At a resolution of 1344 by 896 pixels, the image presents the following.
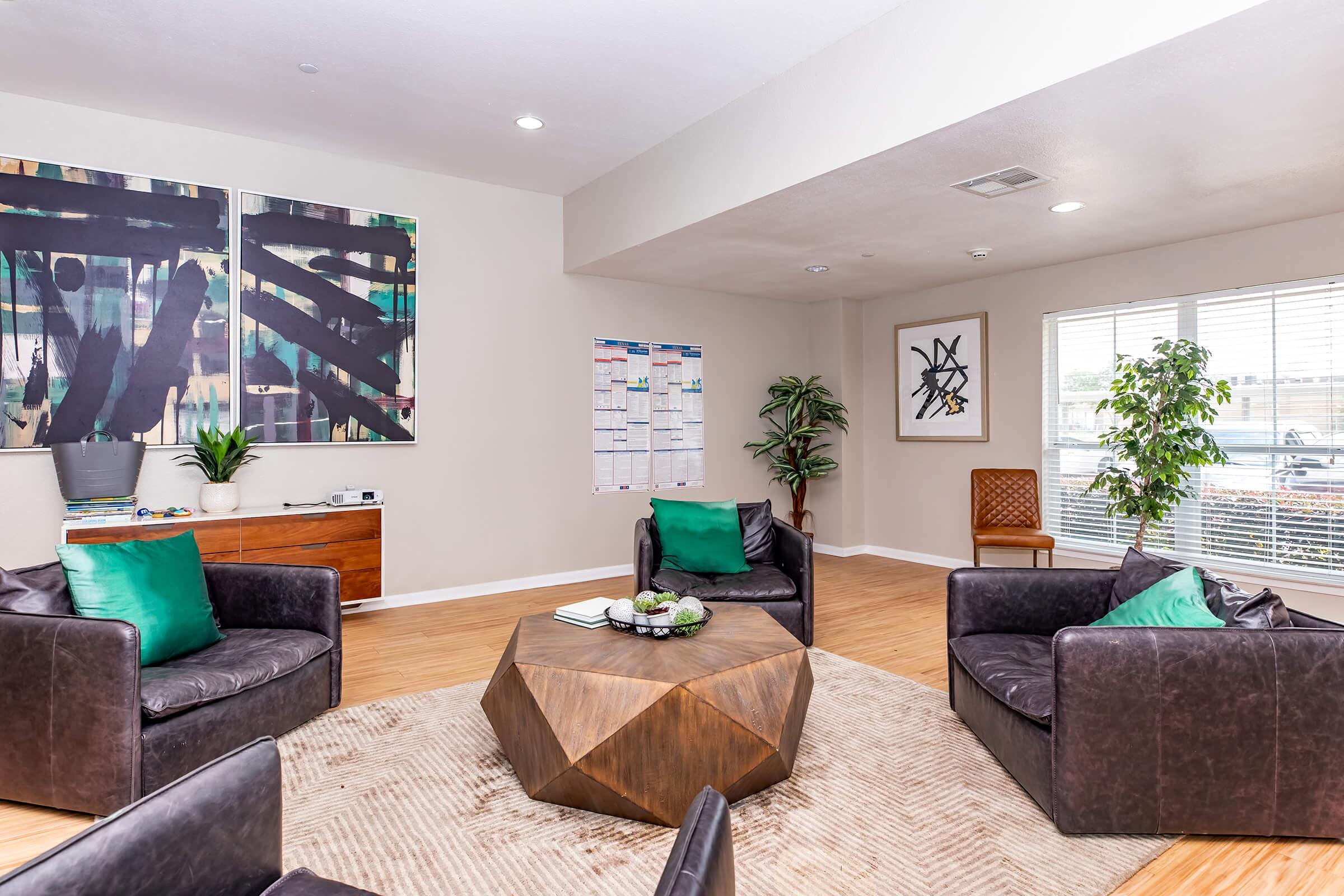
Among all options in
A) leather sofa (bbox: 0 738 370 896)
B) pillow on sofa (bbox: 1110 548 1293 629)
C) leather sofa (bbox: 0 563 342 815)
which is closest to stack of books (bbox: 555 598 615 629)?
leather sofa (bbox: 0 563 342 815)

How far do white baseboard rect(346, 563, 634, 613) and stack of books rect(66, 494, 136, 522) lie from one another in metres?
1.38

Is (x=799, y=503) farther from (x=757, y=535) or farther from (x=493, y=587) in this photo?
(x=493, y=587)

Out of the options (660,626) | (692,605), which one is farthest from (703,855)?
(692,605)

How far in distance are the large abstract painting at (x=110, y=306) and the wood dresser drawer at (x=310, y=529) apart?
0.73 m

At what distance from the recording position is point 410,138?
14.7 ft

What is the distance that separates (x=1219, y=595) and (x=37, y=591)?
3984 millimetres

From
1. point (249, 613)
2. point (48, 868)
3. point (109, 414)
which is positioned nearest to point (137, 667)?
point (249, 613)

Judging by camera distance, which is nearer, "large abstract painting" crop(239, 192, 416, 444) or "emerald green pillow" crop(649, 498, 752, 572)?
"emerald green pillow" crop(649, 498, 752, 572)

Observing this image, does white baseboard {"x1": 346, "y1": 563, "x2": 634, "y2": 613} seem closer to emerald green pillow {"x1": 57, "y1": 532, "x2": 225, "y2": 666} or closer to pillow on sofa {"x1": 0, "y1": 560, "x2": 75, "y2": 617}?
emerald green pillow {"x1": 57, "y1": 532, "x2": 225, "y2": 666}

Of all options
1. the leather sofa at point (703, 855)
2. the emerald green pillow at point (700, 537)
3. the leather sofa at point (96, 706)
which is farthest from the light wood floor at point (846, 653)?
the leather sofa at point (703, 855)

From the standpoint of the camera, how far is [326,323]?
187 inches

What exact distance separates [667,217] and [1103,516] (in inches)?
153

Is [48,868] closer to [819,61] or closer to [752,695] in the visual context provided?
[752,695]

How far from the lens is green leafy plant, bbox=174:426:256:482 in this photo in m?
4.23
